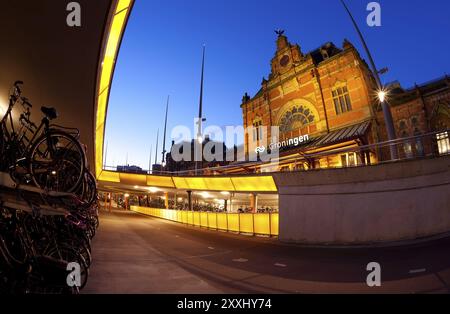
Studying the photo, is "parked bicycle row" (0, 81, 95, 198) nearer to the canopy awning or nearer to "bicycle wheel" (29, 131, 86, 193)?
"bicycle wheel" (29, 131, 86, 193)

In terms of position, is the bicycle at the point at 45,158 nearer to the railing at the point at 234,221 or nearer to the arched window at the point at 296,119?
the railing at the point at 234,221

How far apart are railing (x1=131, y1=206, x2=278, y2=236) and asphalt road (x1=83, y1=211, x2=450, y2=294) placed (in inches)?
172

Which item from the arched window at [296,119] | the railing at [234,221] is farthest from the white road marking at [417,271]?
the arched window at [296,119]

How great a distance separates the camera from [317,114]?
27766mm

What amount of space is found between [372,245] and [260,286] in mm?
6417

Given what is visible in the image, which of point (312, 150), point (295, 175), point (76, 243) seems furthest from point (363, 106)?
point (76, 243)

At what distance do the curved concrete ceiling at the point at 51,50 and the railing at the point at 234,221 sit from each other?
1146 centimetres

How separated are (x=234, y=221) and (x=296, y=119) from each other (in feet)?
54.7

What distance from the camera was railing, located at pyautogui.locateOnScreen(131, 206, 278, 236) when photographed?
49.0 ft

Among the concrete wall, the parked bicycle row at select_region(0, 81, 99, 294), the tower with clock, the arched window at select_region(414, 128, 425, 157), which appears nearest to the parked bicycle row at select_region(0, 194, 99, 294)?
the parked bicycle row at select_region(0, 81, 99, 294)

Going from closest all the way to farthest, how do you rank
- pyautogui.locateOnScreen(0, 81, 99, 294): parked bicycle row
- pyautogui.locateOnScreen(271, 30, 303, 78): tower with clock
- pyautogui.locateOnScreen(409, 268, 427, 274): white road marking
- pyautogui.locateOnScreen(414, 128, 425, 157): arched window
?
pyautogui.locateOnScreen(0, 81, 99, 294): parked bicycle row → pyautogui.locateOnScreen(409, 268, 427, 274): white road marking → pyautogui.locateOnScreen(414, 128, 425, 157): arched window → pyautogui.locateOnScreen(271, 30, 303, 78): tower with clock

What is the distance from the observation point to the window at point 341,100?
25750 mm

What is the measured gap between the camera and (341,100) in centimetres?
2627
